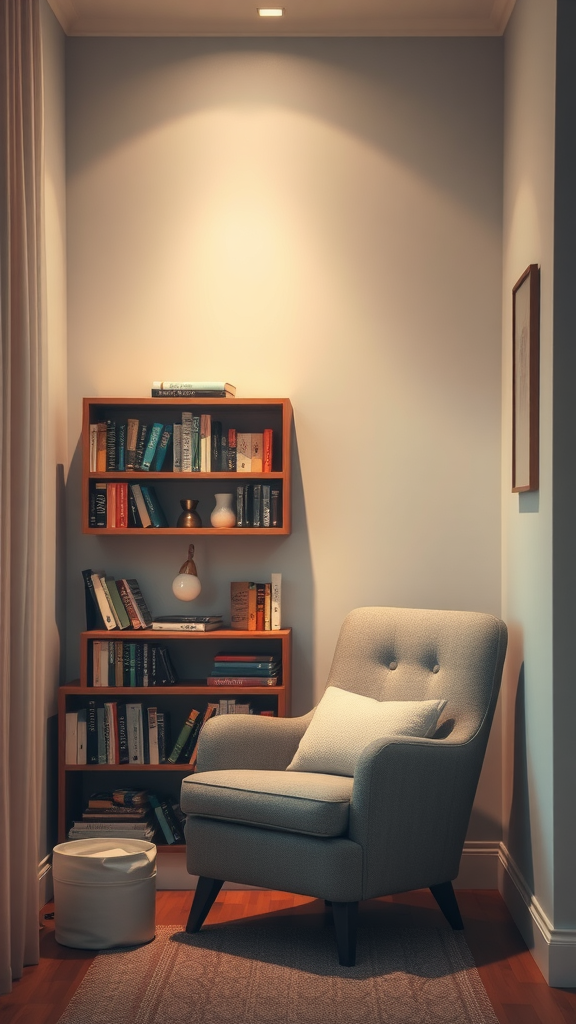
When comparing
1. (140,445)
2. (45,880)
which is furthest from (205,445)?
(45,880)

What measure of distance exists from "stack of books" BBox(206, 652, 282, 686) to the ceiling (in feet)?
7.75

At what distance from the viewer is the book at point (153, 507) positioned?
378 centimetres

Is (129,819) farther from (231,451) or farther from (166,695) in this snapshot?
(231,451)

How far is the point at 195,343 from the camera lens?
3.95m

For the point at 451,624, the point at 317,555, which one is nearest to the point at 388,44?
the point at 317,555

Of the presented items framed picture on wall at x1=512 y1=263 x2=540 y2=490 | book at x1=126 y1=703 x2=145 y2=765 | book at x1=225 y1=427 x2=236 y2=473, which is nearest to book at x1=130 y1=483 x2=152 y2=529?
book at x1=225 y1=427 x2=236 y2=473

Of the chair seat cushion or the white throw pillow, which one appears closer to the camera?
the chair seat cushion

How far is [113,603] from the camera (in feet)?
12.3

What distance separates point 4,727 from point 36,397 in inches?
37.9

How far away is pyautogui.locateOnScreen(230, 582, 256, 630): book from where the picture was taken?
3803 mm

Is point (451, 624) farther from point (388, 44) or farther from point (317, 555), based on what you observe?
point (388, 44)

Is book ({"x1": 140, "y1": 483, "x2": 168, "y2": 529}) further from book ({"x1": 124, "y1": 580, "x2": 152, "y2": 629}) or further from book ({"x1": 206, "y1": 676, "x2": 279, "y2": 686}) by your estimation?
book ({"x1": 206, "y1": 676, "x2": 279, "y2": 686})

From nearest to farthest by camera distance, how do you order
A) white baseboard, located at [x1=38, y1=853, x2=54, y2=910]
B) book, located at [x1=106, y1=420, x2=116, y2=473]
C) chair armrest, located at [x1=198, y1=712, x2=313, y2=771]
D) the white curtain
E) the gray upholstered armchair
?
the white curtain
the gray upholstered armchair
chair armrest, located at [x1=198, y1=712, x2=313, y2=771]
white baseboard, located at [x1=38, y1=853, x2=54, y2=910]
book, located at [x1=106, y1=420, x2=116, y2=473]

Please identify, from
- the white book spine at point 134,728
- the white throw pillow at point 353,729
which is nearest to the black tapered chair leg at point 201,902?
the white throw pillow at point 353,729
